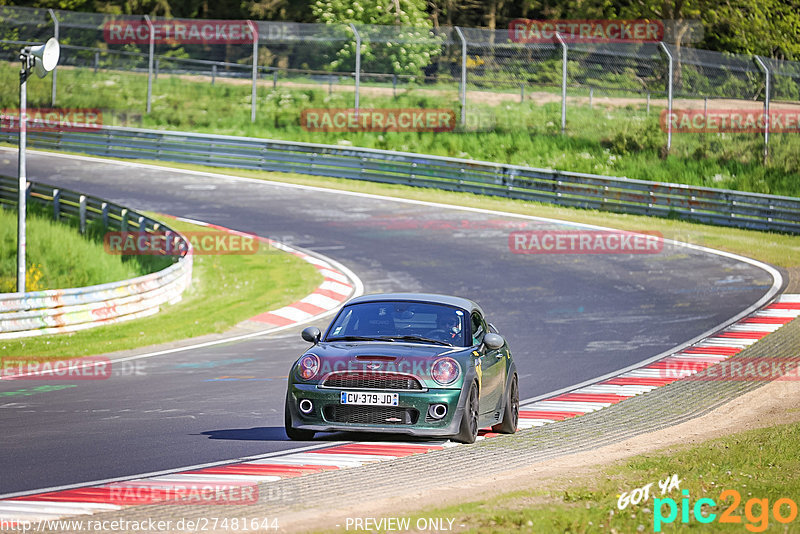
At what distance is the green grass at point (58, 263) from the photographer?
22.2 m

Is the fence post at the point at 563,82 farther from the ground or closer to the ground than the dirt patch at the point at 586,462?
farther from the ground

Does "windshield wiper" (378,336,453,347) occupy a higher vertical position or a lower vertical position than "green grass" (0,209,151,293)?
higher

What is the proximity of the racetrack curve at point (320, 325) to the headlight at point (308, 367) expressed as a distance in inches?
30.1

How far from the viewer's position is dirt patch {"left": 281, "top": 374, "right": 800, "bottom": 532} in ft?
24.7

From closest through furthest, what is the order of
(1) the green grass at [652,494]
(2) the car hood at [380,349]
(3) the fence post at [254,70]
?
1. (1) the green grass at [652,494]
2. (2) the car hood at [380,349]
3. (3) the fence post at [254,70]

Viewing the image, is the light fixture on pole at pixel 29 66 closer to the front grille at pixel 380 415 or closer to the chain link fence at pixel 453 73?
the front grille at pixel 380 415

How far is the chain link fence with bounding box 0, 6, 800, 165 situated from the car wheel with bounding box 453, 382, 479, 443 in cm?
2293

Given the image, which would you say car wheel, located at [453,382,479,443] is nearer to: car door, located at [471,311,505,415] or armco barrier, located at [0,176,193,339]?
car door, located at [471,311,505,415]

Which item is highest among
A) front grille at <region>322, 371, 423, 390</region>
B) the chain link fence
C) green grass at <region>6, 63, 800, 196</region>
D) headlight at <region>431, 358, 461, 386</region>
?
the chain link fence

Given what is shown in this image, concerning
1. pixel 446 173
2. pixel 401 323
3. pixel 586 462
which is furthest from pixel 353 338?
pixel 446 173

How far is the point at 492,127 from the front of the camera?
122ft

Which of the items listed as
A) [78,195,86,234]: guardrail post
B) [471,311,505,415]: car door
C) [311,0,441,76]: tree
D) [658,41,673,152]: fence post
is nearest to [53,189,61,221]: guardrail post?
[78,195,86,234]: guardrail post

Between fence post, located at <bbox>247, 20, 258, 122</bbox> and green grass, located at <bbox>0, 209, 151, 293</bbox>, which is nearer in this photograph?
green grass, located at <bbox>0, 209, 151, 293</bbox>

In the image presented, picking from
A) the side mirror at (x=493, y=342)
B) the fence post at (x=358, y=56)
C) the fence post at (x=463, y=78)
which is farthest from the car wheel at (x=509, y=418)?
the fence post at (x=358, y=56)
